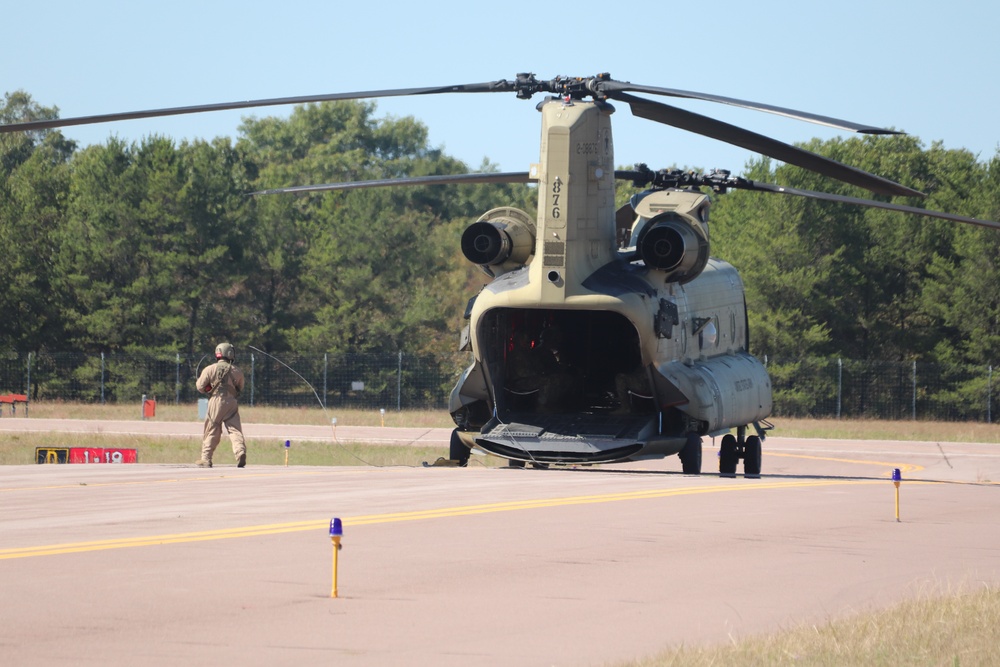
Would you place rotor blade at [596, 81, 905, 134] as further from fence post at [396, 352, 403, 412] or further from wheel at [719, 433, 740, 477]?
fence post at [396, 352, 403, 412]

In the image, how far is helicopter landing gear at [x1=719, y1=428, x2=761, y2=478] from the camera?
25.4m

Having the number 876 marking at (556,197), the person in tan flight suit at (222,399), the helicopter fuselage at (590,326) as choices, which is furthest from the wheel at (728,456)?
the person in tan flight suit at (222,399)

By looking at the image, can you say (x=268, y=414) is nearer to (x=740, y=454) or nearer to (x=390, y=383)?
(x=390, y=383)

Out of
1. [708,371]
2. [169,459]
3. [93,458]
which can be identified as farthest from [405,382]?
[708,371]

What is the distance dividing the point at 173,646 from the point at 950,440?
145ft

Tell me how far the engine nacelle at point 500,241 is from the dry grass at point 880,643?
545 inches

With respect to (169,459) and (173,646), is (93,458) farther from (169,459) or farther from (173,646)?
(173,646)

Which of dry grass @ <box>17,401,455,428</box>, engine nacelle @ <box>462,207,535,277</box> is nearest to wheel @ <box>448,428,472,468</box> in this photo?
engine nacelle @ <box>462,207,535,277</box>

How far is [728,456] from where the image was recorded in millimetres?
25562

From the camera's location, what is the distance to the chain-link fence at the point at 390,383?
59.5m

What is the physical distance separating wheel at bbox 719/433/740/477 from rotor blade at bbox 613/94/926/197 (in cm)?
713

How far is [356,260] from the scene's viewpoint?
74.9m

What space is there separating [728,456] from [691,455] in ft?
9.77

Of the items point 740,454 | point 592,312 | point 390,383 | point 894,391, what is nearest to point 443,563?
point 592,312
